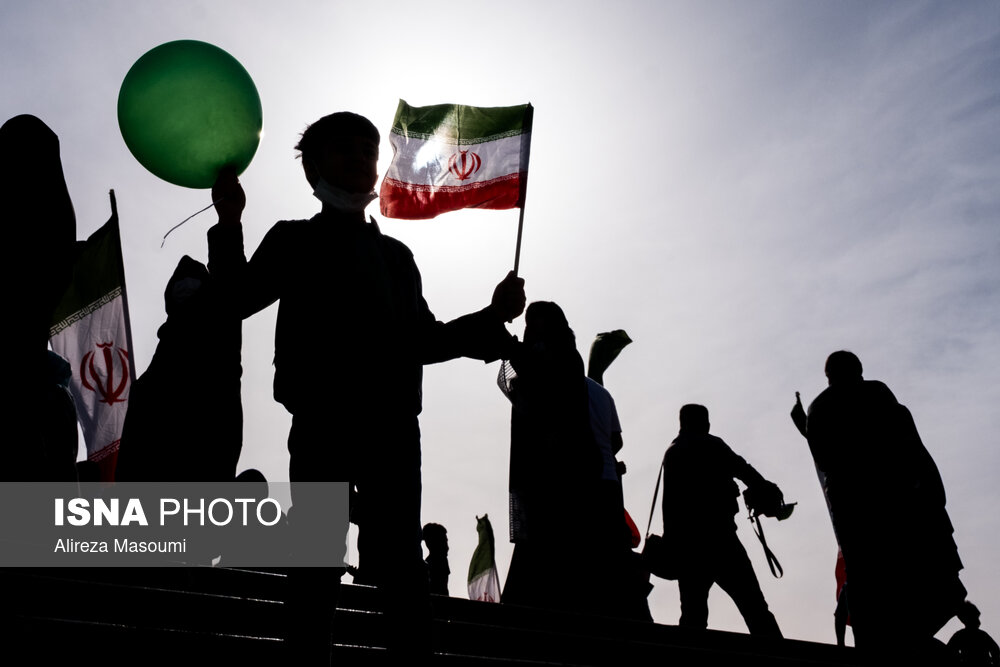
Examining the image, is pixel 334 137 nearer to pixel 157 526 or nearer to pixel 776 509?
pixel 157 526

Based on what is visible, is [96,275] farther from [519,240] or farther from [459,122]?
[519,240]

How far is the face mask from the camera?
3.04 metres

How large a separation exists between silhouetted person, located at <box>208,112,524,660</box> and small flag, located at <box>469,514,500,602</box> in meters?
8.14

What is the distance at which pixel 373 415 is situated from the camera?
2.74 metres

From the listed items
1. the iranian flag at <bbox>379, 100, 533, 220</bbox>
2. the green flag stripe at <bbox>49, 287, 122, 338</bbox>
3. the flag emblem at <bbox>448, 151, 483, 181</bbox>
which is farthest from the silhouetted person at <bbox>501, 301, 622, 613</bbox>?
the green flag stripe at <bbox>49, 287, 122, 338</bbox>

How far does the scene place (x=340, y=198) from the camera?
305 cm

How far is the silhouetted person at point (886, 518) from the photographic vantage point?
517cm

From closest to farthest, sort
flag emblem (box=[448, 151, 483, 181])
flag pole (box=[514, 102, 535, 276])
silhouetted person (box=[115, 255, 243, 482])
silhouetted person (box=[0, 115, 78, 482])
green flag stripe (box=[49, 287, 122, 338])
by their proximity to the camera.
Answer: silhouetted person (box=[0, 115, 78, 482])
flag pole (box=[514, 102, 535, 276])
silhouetted person (box=[115, 255, 243, 482])
flag emblem (box=[448, 151, 483, 181])
green flag stripe (box=[49, 287, 122, 338])

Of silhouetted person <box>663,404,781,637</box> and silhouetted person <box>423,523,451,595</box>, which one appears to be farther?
silhouetted person <box>423,523,451,595</box>

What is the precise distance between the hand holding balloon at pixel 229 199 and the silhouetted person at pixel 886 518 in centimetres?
399

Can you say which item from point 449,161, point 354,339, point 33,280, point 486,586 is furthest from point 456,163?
point 486,586

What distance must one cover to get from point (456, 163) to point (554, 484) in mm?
2323

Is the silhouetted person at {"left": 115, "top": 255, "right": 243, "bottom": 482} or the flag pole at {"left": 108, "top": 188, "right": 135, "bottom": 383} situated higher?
the flag pole at {"left": 108, "top": 188, "right": 135, "bottom": 383}

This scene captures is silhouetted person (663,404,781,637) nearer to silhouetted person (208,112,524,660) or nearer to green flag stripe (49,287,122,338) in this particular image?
silhouetted person (208,112,524,660)
